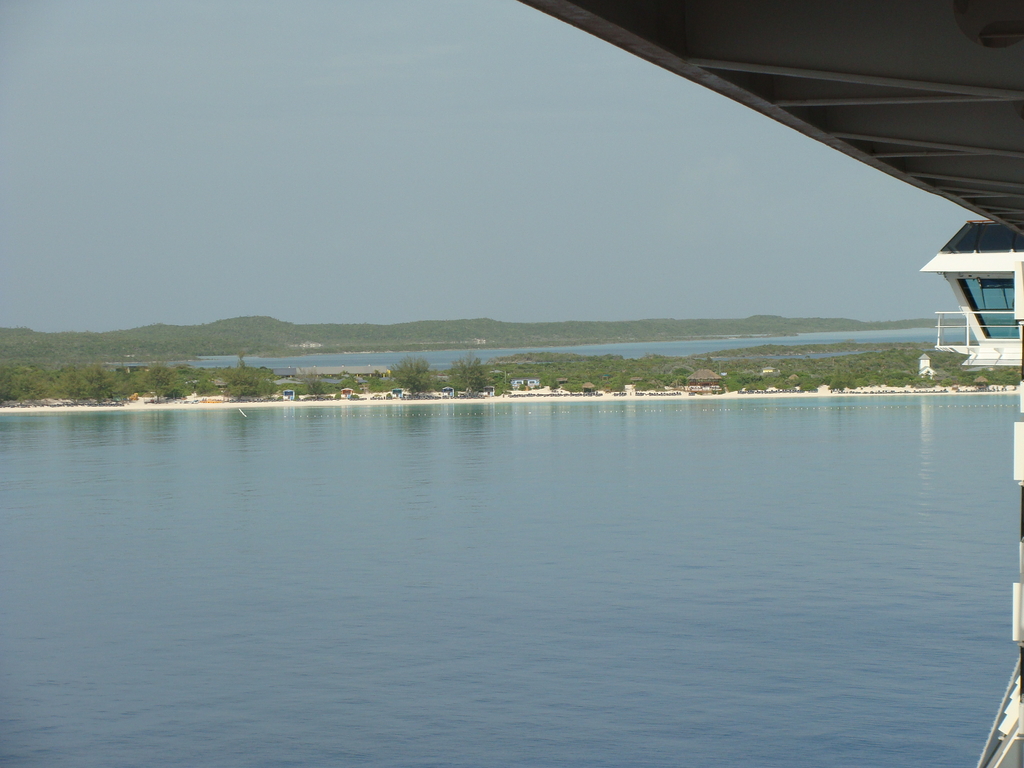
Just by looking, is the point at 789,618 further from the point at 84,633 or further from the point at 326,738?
the point at 84,633

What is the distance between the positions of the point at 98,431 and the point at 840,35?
380 ft

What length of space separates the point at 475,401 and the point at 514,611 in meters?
110

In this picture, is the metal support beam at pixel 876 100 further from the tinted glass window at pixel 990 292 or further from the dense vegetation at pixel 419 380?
the dense vegetation at pixel 419 380

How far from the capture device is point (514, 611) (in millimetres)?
33875

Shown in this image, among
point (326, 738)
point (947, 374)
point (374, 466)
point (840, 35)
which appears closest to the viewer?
point (840, 35)

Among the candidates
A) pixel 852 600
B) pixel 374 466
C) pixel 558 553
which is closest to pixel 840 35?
pixel 852 600

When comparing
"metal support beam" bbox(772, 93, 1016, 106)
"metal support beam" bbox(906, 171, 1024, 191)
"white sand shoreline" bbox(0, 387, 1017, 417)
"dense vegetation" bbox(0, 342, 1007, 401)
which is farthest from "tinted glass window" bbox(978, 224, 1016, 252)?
"dense vegetation" bbox(0, 342, 1007, 401)

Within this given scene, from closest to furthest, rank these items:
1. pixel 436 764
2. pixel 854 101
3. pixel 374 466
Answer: pixel 854 101 → pixel 436 764 → pixel 374 466

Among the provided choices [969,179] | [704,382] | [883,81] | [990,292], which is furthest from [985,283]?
[704,382]

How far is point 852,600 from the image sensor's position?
3391 cm

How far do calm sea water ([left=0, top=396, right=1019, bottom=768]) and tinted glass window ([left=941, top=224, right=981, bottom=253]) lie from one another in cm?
1052

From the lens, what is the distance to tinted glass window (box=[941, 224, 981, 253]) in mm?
32031

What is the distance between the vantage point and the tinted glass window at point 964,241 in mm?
32031

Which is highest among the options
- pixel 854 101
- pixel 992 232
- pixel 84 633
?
pixel 992 232
